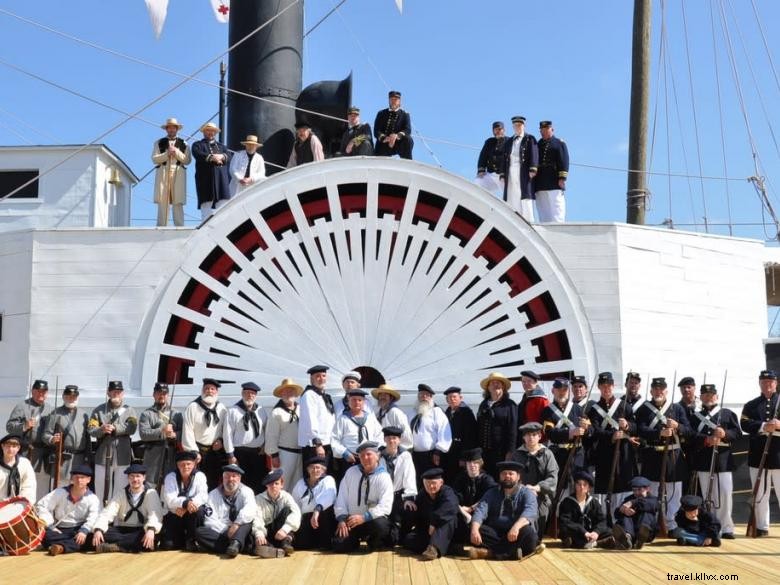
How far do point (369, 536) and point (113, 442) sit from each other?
293 centimetres

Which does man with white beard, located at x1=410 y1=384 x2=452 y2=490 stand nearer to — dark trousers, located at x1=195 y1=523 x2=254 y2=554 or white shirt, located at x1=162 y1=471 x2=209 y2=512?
dark trousers, located at x1=195 y1=523 x2=254 y2=554

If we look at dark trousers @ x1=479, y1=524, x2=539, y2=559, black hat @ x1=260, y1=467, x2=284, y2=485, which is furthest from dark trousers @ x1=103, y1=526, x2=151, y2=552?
dark trousers @ x1=479, y1=524, x2=539, y2=559

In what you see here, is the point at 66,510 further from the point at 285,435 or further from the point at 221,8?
the point at 221,8

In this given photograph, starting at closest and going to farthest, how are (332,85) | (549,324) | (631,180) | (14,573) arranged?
(14,573) → (549,324) → (332,85) → (631,180)

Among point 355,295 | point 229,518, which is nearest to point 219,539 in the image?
point 229,518

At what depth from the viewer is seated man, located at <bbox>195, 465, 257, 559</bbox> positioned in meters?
8.24

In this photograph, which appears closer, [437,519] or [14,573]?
[14,573]

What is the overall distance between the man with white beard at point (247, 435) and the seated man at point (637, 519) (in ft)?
11.6

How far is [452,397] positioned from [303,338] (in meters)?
2.01

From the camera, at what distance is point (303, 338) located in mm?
10805

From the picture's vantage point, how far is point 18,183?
12.7 m

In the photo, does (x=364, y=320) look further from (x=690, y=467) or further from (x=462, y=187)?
(x=690, y=467)

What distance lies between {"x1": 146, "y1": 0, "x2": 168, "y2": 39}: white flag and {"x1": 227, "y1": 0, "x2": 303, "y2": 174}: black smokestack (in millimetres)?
1012

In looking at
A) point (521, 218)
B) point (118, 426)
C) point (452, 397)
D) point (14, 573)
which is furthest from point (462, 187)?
point (14, 573)
